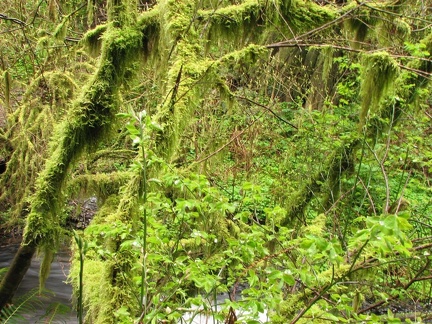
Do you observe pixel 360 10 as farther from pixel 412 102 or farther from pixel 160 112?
pixel 160 112

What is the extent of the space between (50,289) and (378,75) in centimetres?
636

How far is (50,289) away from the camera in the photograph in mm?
7078

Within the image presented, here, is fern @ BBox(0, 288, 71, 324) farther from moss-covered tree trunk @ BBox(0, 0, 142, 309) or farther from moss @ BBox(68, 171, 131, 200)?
moss-covered tree trunk @ BBox(0, 0, 142, 309)

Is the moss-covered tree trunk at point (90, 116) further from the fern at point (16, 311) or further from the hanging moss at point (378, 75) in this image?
the hanging moss at point (378, 75)

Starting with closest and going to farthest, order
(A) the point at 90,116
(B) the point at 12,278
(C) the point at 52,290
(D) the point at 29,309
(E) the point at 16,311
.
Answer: (A) the point at 90,116 < (B) the point at 12,278 < (E) the point at 16,311 < (D) the point at 29,309 < (C) the point at 52,290

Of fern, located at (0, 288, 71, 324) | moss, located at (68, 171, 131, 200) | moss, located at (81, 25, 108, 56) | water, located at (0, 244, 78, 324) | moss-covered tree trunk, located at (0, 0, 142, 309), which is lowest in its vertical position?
water, located at (0, 244, 78, 324)

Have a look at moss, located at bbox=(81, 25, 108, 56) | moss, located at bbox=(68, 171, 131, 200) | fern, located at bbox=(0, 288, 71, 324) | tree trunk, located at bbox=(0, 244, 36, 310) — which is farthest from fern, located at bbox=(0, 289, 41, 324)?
moss, located at bbox=(81, 25, 108, 56)

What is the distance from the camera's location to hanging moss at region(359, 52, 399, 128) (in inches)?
139

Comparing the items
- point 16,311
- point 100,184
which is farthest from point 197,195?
point 16,311

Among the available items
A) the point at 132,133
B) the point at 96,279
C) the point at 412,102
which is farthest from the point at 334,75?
the point at 132,133

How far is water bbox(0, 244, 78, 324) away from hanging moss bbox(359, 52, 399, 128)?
449cm

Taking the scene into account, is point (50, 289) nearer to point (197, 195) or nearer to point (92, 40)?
point (197, 195)

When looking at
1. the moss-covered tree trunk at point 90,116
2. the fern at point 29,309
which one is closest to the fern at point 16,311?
the fern at point 29,309

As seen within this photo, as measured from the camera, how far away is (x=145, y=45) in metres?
3.21
